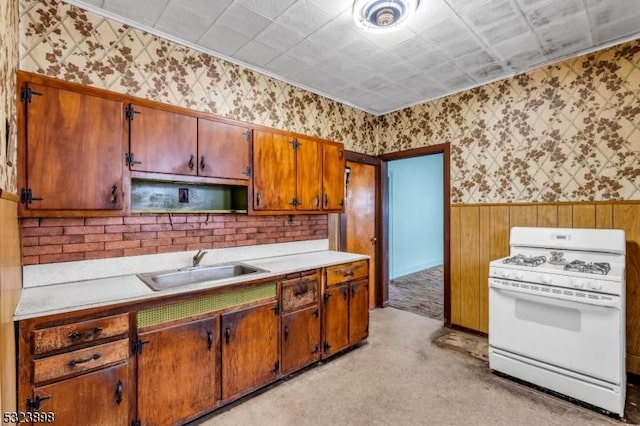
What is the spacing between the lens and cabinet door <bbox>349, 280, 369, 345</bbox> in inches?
123

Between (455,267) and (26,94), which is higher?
(26,94)

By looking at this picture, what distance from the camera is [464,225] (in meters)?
3.66

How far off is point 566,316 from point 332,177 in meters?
2.38

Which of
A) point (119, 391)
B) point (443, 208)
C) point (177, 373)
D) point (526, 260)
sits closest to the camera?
point (119, 391)

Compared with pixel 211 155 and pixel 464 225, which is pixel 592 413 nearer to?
pixel 464 225

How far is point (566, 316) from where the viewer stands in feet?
7.49

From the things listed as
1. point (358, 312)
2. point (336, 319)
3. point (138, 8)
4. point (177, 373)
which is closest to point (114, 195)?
point (177, 373)

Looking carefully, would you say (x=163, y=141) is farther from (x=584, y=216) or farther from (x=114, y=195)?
(x=584, y=216)

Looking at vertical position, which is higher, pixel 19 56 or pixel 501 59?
pixel 501 59

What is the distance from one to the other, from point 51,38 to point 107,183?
1083mm

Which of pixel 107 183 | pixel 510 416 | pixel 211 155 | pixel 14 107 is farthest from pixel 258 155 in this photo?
pixel 510 416

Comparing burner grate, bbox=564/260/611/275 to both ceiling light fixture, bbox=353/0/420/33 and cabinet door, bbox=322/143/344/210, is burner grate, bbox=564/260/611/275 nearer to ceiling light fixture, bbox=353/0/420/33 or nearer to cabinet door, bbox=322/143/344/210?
cabinet door, bbox=322/143/344/210

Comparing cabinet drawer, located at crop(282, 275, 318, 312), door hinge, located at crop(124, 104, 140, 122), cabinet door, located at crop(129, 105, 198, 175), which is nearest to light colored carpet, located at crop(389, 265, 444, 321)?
cabinet drawer, located at crop(282, 275, 318, 312)

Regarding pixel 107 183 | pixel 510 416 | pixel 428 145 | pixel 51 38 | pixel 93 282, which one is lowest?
pixel 510 416
